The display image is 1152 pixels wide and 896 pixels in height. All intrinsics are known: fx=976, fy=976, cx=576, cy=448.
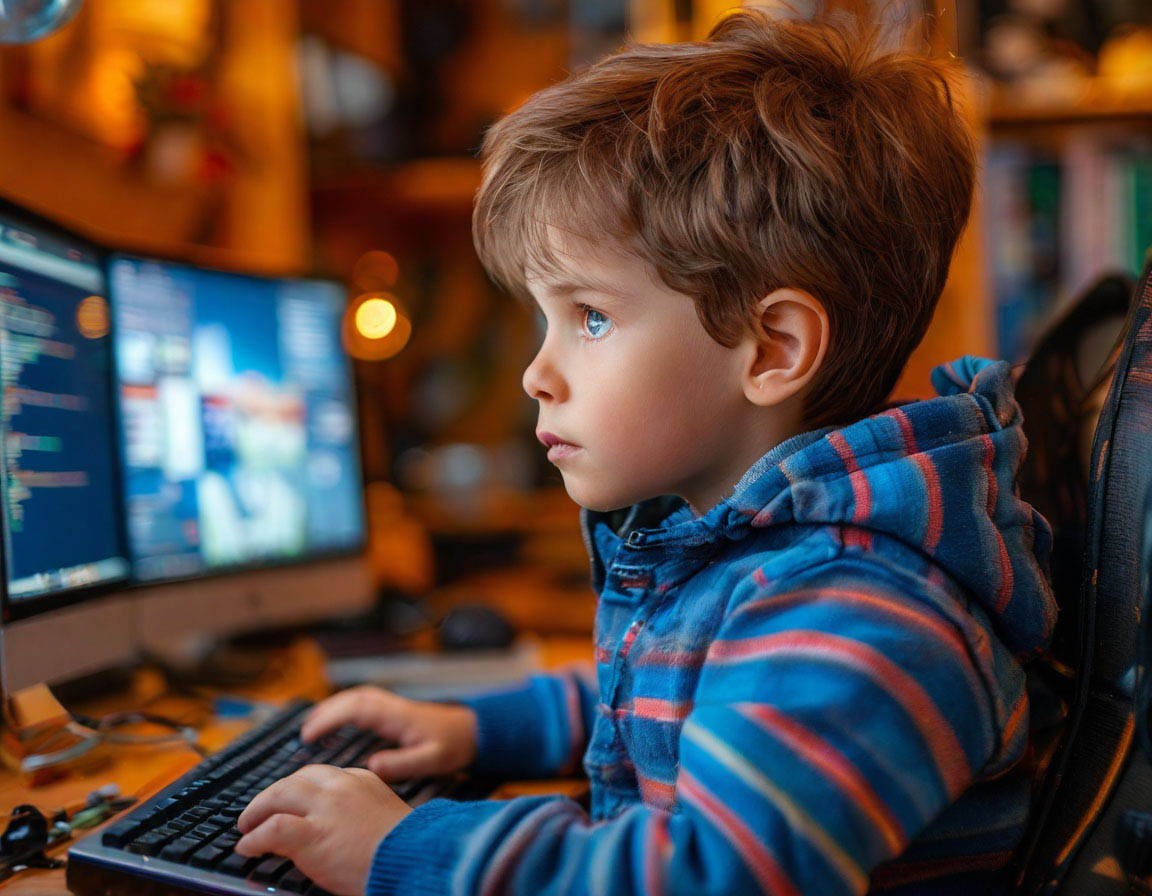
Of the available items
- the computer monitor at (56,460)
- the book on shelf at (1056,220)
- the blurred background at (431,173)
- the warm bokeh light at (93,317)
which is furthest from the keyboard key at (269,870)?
the book on shelf at (1056,220)

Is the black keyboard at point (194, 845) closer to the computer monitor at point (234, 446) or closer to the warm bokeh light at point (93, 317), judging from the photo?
the computer monitor at point (234, 446)

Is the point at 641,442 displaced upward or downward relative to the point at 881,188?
downward

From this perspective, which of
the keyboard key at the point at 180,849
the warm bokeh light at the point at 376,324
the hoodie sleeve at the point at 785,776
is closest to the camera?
the hoodie sleeve at the point at 785,776

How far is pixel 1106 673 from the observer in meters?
0.62

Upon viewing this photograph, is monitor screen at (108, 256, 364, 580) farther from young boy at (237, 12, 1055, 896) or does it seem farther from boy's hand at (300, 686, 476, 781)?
young boy at (237, 12, 1055, 896)

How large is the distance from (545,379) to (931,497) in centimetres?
28

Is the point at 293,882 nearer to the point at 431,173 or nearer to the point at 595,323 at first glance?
the point at 595,323

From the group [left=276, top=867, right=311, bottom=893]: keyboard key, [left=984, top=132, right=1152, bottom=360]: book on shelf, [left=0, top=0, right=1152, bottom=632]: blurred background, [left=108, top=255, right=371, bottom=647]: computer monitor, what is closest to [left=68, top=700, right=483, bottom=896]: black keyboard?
[left=276, top=867, right=311, bottom=893]: keyboard key

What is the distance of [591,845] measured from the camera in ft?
1.80

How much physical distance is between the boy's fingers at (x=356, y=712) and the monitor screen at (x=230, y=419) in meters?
0.32

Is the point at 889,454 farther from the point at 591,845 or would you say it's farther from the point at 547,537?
the point at 547,537

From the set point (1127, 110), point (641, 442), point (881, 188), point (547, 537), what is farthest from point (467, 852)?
point (1127, 110)

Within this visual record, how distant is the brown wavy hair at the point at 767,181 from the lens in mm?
655

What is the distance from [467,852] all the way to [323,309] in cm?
94
